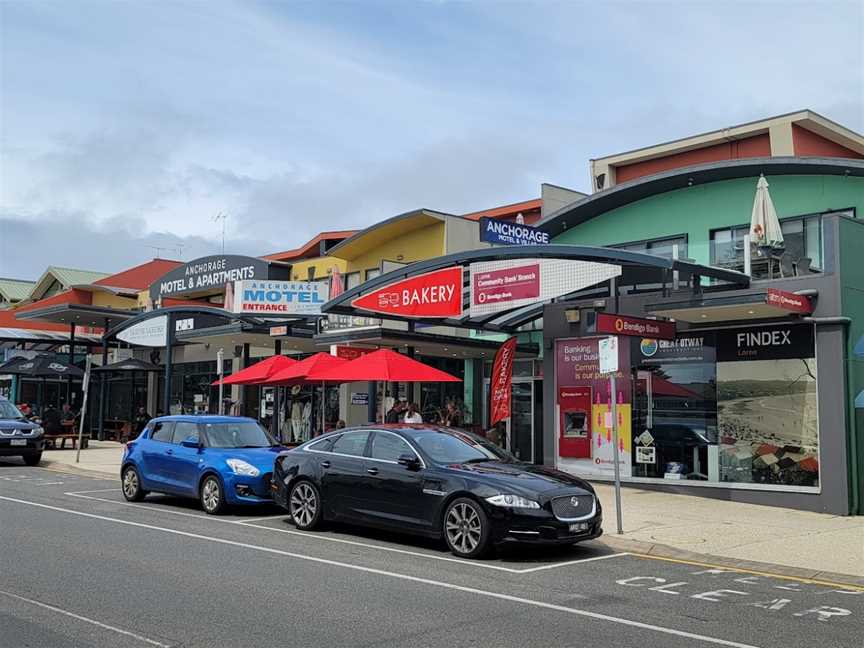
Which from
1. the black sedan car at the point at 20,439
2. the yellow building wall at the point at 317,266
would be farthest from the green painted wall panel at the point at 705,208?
the black sedan car at the point at 20,439

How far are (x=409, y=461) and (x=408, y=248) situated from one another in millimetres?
16468

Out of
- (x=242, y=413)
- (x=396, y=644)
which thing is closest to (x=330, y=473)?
(x=396, y=644)

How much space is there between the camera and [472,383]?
82.0 ft

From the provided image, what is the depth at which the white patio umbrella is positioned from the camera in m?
15.2

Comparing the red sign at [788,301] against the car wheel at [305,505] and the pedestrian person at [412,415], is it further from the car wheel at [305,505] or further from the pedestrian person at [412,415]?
the pedestrian person at [412,415]

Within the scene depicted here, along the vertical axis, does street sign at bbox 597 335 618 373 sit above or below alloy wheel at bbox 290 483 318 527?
above

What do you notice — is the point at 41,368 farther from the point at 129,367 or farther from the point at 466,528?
the point at 466,528

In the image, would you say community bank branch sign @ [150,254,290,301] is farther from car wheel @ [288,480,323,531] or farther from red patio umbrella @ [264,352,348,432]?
car wheel @ [288,480,323,531]

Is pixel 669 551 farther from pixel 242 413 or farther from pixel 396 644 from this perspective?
pixel 242 413

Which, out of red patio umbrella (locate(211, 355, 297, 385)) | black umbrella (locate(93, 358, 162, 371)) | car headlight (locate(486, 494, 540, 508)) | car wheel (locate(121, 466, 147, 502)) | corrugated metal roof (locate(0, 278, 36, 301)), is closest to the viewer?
car headlight (locate(486, 494, 540, 508))

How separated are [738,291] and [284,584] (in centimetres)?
968

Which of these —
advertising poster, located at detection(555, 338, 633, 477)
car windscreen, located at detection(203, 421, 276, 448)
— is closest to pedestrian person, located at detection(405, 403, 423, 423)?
advertising poster, located at detection(555, 338, 633, 477)

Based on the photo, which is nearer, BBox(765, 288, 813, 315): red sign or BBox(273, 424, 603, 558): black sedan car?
BBox(273, 424, 603, 558): black sedan car

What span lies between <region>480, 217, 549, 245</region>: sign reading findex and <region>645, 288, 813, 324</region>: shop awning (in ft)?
10.6
